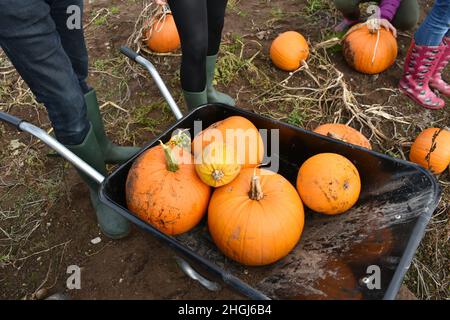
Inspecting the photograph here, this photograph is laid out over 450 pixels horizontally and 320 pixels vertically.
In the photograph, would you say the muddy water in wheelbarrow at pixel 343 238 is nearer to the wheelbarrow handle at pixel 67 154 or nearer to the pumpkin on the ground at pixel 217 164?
the wheelbarrow handle at pixel 67 154

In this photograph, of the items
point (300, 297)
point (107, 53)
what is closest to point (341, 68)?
point (107, 53)

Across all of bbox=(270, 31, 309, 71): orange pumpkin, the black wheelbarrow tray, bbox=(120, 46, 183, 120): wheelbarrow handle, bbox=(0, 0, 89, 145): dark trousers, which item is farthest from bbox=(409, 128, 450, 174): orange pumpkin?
bbox=(0, 0, 89, 145): dark trousers

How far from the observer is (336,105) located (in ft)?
9.17

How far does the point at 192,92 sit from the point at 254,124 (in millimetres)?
685

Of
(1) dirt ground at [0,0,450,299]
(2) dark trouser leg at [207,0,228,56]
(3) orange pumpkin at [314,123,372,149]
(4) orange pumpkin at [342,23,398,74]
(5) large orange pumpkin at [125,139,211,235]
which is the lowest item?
(1) dirt ground at [0,0,450,299]

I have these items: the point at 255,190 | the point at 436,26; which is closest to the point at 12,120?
the point at 255,190

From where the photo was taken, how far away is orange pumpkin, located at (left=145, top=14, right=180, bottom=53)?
10.6ft

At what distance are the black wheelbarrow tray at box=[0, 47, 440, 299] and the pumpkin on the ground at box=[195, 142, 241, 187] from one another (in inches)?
10.2

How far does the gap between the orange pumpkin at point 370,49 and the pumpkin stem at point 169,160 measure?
7.26ft

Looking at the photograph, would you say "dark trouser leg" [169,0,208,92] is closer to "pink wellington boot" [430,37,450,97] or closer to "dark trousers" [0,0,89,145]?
"dark trousers" [0,0,89,145]

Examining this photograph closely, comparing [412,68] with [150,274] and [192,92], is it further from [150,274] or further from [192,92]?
[150,274]

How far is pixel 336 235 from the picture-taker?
139cm

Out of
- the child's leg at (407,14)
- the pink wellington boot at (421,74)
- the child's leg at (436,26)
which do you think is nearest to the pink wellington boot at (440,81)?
the pink wellington boot at (421,74)
